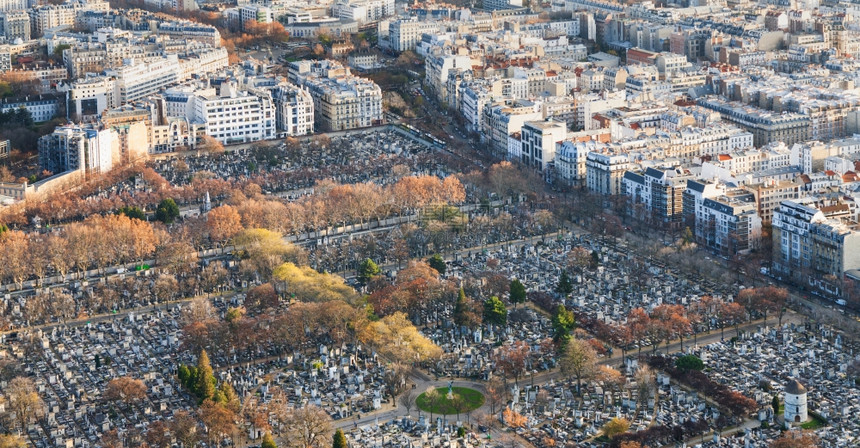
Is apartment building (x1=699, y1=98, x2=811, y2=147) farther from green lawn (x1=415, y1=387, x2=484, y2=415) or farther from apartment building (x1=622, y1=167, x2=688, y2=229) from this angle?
green lawn (x1=415, y1=387, x2=484, y2=415)

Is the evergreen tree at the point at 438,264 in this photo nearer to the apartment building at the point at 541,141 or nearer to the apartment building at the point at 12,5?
the apartment building at the point at 541,141

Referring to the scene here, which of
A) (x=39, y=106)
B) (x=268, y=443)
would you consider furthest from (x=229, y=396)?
(x=39, y=106)

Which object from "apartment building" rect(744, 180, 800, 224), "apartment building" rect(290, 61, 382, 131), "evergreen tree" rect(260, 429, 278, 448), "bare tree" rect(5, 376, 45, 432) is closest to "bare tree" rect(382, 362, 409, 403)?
"evergreen tree" rect(260, 429, 278, 448)

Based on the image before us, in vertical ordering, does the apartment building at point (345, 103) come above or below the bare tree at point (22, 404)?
above

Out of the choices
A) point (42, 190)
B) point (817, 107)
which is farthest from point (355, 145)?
point (817, 107)

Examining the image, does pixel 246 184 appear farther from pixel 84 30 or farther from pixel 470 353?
pixel 84 30

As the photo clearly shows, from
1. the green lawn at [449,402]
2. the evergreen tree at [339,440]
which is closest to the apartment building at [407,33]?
the green lawn at [449,402]
